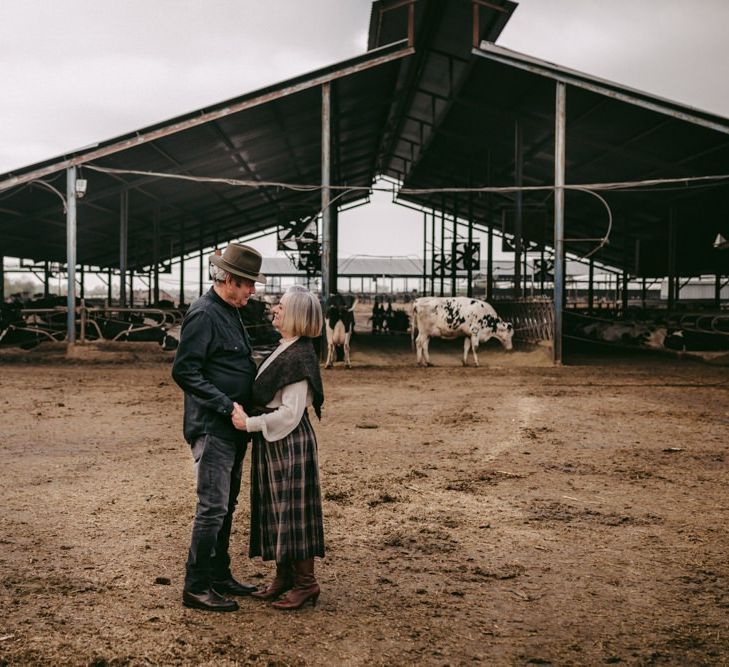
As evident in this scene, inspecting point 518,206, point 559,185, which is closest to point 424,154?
point 518,206

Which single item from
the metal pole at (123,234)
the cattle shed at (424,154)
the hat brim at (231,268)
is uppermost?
the cattle shed at (424,154)

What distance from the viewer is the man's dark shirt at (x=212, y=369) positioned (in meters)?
3.22

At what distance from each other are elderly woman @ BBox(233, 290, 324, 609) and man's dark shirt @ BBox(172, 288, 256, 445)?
0.10 m

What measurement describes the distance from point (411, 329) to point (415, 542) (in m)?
12.2

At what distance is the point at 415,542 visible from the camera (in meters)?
4.19

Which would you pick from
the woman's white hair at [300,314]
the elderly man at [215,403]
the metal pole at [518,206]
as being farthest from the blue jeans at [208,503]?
the metal pole at [518,206]

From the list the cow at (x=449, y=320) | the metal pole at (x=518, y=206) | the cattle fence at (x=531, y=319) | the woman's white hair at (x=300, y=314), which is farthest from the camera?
the metal pole at (x=518, y=206)

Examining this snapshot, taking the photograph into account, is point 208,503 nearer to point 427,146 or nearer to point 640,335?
point 640,335

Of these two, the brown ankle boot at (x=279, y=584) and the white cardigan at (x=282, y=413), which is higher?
the white cardigan at (x=282, y=413)

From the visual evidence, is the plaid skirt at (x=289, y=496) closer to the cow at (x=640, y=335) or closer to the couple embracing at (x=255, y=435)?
the couple embracing at (x=255, y=435)

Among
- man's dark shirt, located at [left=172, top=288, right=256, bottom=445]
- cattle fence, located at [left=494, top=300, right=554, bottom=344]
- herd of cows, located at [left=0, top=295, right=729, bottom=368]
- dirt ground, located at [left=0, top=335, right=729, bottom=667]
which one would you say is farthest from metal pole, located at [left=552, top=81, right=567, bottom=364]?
man's dark shirt, located at [left=172, top=288, right=256, bottom=445]

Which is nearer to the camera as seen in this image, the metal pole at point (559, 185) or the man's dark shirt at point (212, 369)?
the man's dark shirt at point (212, 369)

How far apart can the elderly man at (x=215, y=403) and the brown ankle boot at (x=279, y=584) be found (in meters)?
0.10

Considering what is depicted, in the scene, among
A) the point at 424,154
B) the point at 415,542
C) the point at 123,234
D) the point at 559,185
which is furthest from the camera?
the point at 424,154
